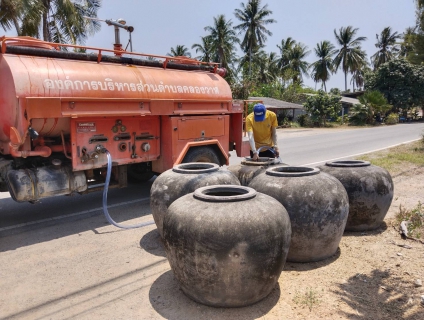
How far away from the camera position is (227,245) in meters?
3.39

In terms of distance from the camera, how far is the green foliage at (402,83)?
4169 cm

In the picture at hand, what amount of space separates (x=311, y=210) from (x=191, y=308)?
5.77ft

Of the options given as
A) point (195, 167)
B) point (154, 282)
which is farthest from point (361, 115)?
point (154, 282)

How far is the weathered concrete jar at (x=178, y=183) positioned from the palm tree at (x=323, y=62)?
59020 mm

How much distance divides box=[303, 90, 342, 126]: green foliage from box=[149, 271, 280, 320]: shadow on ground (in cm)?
3340

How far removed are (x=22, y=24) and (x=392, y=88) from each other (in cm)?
3796

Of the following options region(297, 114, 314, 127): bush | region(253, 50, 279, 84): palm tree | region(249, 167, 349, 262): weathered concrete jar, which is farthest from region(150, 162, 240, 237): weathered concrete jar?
region(253, 50, 279, 84): palm tree

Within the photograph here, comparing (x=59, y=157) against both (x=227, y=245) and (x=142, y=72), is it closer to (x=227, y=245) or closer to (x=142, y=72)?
(x=142, y=72)

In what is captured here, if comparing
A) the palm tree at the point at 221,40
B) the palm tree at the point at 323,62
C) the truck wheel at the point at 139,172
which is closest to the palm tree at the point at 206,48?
the palm tree at the point at 221,40

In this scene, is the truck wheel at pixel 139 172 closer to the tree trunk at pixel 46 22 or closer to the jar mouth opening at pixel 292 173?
the jar mouth opening at pixel 292 173

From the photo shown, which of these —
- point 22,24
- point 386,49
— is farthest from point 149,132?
point 386,49

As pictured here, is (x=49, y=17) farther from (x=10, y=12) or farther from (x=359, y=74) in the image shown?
(x=359, y=74)

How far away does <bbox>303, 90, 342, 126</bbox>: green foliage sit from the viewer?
35.4m

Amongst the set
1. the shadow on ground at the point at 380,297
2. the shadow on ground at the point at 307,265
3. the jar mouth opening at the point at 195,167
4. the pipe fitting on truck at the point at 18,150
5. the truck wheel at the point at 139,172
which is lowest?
the shadow on ground at the point at 380,297
